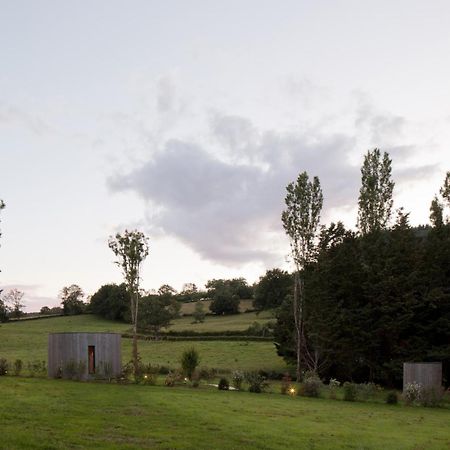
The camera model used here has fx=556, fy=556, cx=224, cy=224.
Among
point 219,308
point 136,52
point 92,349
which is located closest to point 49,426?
point 136,52

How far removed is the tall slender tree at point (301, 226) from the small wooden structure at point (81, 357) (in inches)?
A: 683

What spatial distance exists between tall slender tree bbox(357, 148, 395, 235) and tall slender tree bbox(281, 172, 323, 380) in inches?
170

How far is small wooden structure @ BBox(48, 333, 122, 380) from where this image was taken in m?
32.4

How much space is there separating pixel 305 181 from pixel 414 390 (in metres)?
20.9

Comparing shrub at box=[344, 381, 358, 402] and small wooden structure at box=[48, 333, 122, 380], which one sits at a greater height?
small wooden structure at box=[48, 333, 122, 380]

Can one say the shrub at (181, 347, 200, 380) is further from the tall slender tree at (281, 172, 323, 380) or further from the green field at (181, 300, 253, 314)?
the green field at (181, 300, 253, 314)

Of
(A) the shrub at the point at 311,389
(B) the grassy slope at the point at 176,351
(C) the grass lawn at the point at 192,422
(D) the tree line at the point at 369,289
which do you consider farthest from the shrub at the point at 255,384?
(B) the grassy slope at the point at 176,351

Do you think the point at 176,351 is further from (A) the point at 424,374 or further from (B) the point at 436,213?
(A) the point at 424,374

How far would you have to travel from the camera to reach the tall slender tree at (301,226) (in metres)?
46.1

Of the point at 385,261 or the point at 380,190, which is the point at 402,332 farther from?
the point at 380,190

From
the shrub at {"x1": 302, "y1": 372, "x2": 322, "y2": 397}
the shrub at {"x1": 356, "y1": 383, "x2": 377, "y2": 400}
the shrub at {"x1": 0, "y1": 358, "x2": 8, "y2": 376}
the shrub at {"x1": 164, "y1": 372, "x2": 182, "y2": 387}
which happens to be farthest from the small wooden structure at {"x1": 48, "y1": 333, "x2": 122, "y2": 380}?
the shrub at {"x1": 356, "y1": 383, "x2": 377, "y2": 400}

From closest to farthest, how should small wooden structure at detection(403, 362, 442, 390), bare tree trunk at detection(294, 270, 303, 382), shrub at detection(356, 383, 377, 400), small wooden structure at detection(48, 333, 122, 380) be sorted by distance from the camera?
shrub at detection(356, 383, 377, 400), small wooden structure at detection(48, 333, 122, 380), small wooden structure at detection(403, 362, 442, 390), bare tree trunk at detection(294, 270, 303, 382)

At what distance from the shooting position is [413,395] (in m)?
30.8

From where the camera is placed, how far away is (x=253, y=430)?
16672 mm
